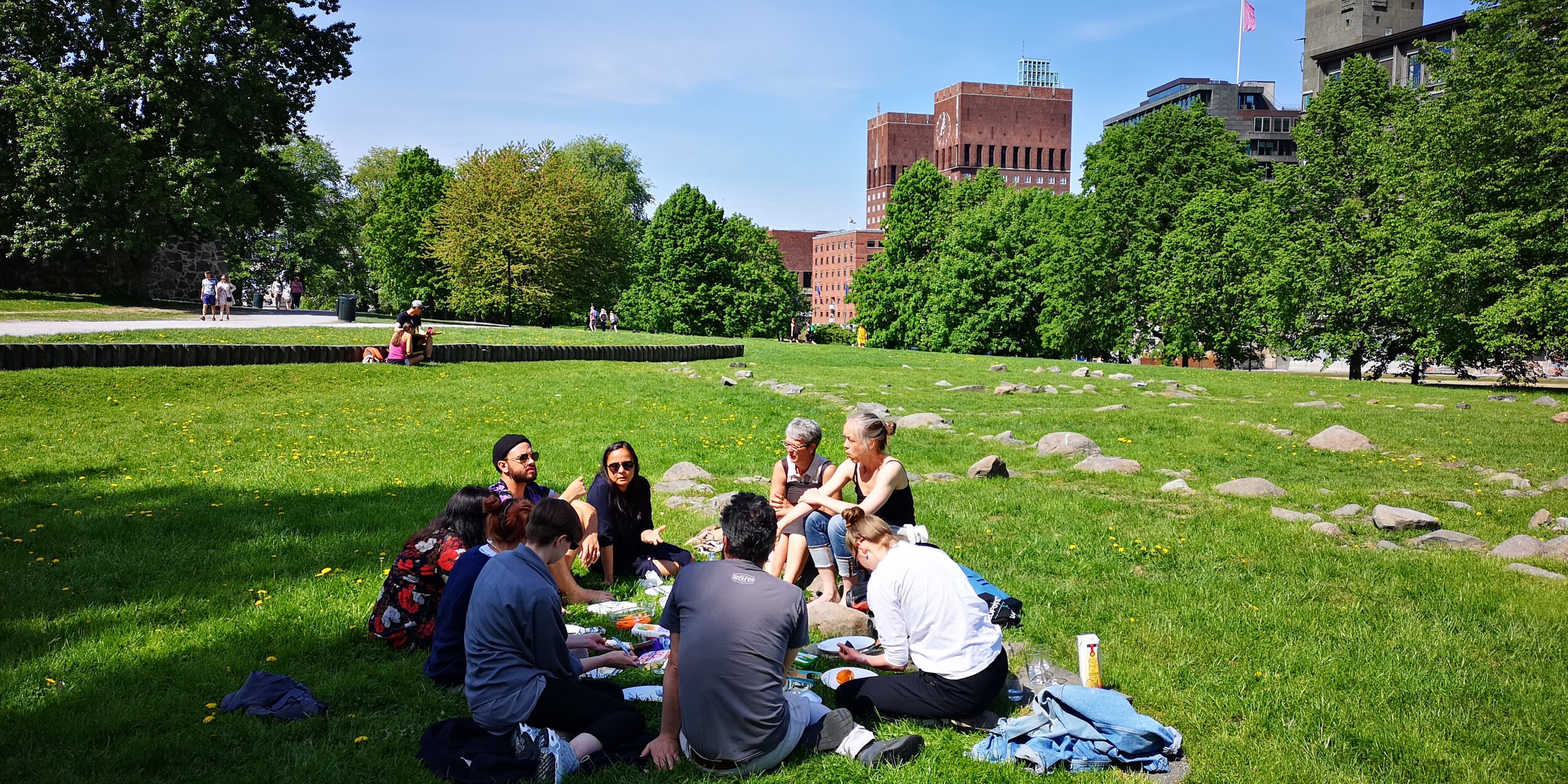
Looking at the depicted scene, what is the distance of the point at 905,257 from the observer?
209 feet

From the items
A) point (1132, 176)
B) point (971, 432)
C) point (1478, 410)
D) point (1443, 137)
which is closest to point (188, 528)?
point (971, 432)

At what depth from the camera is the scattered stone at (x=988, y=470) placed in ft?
43.1

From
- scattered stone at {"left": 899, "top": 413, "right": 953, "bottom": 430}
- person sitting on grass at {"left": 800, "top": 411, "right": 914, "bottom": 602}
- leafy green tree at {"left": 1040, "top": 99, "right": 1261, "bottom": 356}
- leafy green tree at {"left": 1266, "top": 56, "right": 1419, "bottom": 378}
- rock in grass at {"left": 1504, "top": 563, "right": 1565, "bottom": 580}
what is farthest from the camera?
leafy green tree at {"left": 1040, "top": 99, "right": 1261, "bottom": 356}

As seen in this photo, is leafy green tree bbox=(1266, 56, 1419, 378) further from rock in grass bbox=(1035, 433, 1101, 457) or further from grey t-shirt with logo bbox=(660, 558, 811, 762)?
grey t-shirt with logo bbox=(660, 558, 811, 762)

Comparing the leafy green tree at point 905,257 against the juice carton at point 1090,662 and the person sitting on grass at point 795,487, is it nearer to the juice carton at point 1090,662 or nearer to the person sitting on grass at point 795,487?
the person sitting on grass at point 795,487

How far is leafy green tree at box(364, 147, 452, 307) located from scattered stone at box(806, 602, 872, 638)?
2422 inches

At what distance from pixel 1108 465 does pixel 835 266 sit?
6448 inches

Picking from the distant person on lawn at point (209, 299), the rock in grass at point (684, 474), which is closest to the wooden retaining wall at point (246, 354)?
the distant person on lawn at point (209, 299)

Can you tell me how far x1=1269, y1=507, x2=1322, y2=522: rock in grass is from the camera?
10711 mm

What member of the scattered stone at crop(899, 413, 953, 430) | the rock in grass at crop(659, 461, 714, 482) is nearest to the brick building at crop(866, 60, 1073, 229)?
the scattered stone at crop(899, 413, 953, 430)

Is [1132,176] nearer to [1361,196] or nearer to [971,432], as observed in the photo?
[1361,196]

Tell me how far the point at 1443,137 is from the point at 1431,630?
30572 millimetres

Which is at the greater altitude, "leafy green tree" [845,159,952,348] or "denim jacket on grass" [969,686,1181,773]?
"leafy green tree" [845,159,952,348]

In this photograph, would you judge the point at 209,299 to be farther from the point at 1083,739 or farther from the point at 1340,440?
the point at 1083,739
